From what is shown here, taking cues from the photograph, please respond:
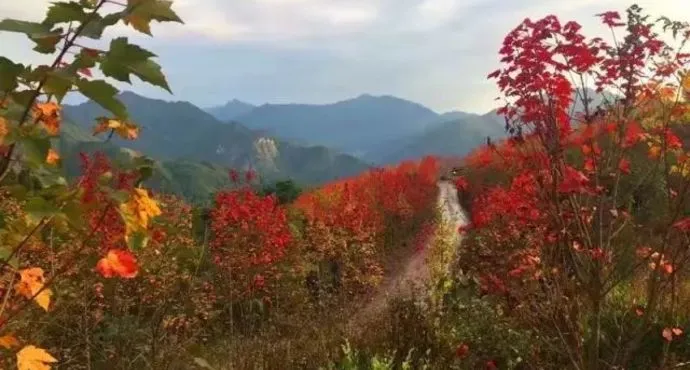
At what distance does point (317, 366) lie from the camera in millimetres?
6293

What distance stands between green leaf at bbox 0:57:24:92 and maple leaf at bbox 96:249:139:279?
1.41ft

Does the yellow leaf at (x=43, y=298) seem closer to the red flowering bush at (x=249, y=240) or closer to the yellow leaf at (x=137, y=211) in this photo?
the yellow leaf at (x=137, y=211)

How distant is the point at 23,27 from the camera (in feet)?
3.78

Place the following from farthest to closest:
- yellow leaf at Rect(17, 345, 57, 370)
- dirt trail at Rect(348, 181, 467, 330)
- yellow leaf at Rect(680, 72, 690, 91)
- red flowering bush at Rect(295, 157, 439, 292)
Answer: red flowering bush at Rect(295, 157, 439, 292) < dirt trail at Rect(348, 181, 467, 330) < yellow leaf at Rect(680, 72, 690, 91) < yellow leaf at Rect(17, 345, 57, 370)

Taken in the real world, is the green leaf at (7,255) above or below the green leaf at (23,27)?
below

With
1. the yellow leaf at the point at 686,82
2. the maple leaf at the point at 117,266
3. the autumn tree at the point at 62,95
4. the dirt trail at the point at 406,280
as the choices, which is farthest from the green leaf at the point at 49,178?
the dirt trail at the point at 406,280

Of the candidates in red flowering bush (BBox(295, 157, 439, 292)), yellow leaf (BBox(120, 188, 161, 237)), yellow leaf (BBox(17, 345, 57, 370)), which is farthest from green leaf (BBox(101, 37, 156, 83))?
red flowering bush (BBox(295, 157, 439, 292))

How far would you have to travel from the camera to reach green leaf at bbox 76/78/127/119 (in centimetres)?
113

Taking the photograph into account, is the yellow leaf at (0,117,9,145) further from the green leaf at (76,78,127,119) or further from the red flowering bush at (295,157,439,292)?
the red flowering bush at (295,157,439,292)

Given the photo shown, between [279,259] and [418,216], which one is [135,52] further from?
[418,216]

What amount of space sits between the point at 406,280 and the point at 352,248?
4.76 meters

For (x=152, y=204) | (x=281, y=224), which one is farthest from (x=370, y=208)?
(x=152, y=204)

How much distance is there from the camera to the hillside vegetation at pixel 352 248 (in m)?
1.35

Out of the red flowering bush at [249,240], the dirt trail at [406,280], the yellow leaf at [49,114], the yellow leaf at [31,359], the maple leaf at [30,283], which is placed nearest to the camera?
the yellow leaf at [31,359]
